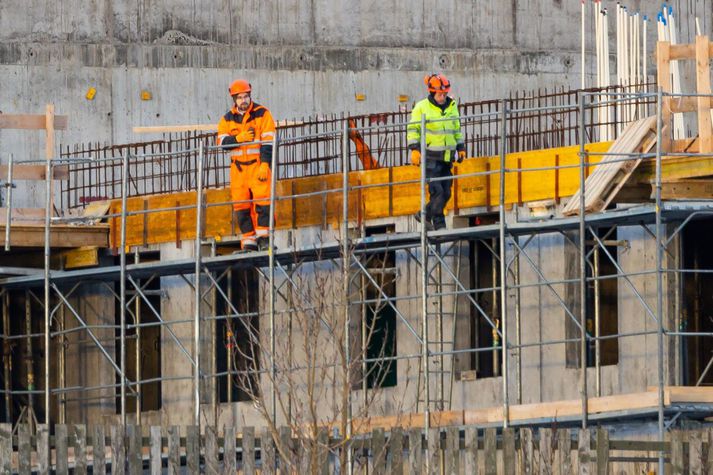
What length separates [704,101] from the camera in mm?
22812

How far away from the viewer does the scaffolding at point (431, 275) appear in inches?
894

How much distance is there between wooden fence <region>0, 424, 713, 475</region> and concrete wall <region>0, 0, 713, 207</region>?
47.3 feet

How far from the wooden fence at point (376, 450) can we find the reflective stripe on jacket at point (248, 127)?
6.24m

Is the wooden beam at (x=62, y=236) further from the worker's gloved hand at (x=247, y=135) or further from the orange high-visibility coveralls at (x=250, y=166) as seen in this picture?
the worker's gloved hand at (x=247, y=135)

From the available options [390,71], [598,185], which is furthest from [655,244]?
[390,71]

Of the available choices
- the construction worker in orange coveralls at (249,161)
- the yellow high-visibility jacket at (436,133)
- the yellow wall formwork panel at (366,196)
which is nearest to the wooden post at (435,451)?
the yellow wall formwork panel at (366,196)

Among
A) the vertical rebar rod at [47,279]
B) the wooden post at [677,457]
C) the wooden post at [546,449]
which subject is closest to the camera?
the wooden post at [677,457]

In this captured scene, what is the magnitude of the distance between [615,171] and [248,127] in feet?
17.7

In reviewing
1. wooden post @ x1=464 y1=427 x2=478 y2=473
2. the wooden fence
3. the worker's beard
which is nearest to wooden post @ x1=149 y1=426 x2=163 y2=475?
the wooden fence

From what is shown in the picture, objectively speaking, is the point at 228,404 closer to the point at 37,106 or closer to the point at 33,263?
the point at 33,263

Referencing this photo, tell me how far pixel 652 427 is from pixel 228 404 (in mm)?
7372

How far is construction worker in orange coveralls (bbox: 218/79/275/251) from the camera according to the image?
26.5 meters

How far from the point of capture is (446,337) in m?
26.5

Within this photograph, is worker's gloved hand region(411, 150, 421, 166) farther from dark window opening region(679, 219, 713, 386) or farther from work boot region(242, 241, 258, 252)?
dark window opening region(679, 219, 713, 386)
